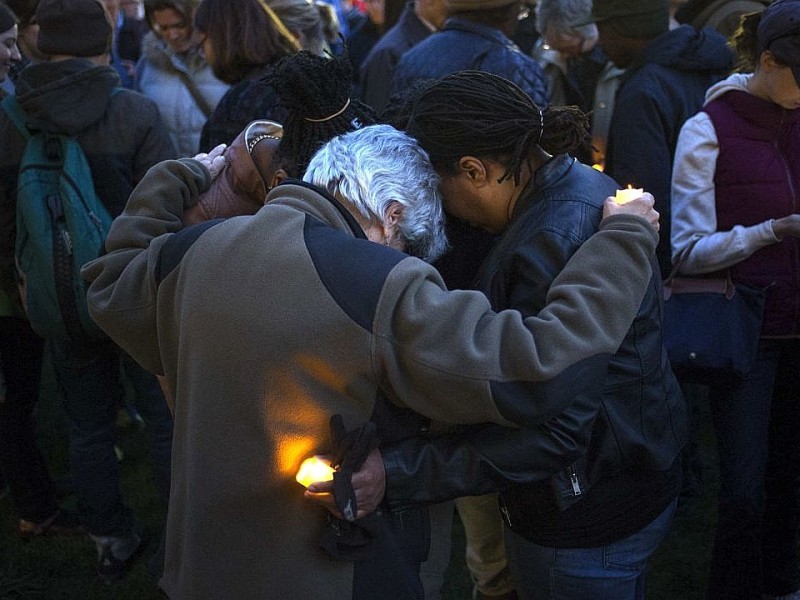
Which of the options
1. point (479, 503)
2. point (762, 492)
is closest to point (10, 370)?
point (479, 503)

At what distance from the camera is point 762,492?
9.94 feet

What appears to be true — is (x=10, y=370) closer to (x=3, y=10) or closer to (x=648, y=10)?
(x=3, y=10)

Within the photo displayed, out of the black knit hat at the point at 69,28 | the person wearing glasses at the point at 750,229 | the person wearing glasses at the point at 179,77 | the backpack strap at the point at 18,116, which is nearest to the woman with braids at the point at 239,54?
the black knit hat at the point at 69,28

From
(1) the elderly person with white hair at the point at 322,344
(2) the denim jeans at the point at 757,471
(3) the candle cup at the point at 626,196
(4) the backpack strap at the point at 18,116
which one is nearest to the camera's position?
(1) the elderly person with white hair at the point at 322,344

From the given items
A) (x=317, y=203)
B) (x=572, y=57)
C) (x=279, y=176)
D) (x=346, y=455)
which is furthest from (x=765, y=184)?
(x=572, y=57)

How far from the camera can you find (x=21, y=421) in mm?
4020

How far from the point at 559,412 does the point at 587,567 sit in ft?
1.91

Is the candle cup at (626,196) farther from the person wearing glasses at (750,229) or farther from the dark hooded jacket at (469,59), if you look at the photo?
the dark hooded jacket at (469,59)

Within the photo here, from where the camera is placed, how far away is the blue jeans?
2.13m

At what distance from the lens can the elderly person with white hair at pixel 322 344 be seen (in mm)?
1641

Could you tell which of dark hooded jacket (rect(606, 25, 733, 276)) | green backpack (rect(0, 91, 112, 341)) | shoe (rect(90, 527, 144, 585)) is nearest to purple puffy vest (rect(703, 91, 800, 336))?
dark hooded jacket (rect(606, 25, 733, 276))

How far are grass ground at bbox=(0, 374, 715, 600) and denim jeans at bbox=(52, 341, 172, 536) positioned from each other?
0.23 m

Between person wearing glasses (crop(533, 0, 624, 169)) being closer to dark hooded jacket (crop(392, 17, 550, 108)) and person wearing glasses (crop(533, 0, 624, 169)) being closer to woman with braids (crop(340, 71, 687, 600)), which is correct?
dark hooded jacket (crop(392, 17, 550, 108))

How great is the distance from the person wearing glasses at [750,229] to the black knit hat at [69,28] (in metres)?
2.11
